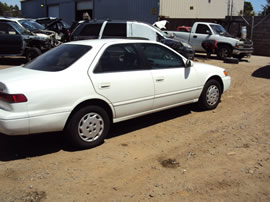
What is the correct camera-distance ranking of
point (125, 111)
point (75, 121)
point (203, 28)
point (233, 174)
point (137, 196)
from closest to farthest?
1. point (137, 196)
2. point (233, 174)
3. point (75, 121)
4. point (125, 111)
5. point (203, 28)

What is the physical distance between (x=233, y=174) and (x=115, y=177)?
147 centimetres

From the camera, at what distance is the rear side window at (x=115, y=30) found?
1016 cm

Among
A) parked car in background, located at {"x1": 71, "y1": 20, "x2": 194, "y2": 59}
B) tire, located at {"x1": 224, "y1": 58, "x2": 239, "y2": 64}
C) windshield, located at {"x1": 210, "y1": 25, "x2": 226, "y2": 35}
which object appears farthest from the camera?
windshield, located at {"x1": 210, "y1": 25, "x2": 226, "y2": 35}

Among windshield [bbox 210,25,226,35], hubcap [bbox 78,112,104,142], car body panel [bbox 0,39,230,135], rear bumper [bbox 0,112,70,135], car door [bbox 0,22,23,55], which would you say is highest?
windshield [bbox 210,25,226,35]

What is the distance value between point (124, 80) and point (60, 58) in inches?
40.9

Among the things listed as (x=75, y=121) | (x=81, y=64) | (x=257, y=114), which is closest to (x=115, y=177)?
(x=75, y=121)

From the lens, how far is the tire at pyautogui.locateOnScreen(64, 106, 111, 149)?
156 inches

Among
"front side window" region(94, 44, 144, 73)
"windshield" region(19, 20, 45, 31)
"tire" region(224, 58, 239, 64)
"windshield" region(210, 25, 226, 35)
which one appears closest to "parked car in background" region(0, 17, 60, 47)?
"windshield" region(19, 20, 45, 31)

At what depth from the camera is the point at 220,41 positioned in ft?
45.4

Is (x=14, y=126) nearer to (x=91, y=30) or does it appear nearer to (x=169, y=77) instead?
(x=169, y=77)

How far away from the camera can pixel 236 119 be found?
18.6ft

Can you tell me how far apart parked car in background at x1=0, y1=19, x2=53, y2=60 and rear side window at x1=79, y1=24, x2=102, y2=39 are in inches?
89.0

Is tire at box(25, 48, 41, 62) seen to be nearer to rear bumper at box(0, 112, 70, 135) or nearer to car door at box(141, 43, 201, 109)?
car door at box(141, 43, 201, 109)

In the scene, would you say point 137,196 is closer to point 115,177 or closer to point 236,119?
point 115,177
